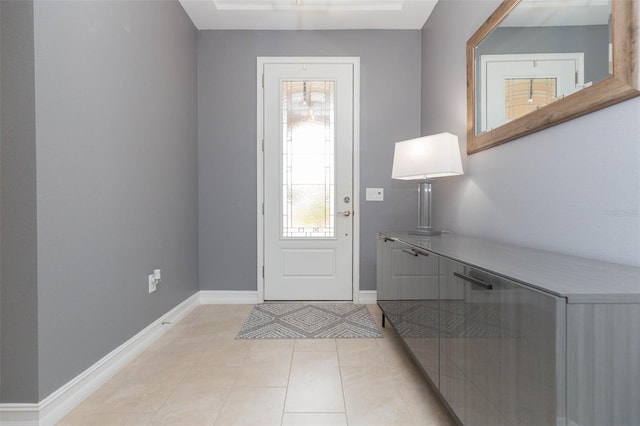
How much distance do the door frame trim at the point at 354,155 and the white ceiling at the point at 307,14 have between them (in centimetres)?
29

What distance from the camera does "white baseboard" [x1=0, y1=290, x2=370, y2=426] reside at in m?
1.25

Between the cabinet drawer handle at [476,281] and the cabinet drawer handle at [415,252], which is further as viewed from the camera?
the cabinet drawer handle at [415,252]

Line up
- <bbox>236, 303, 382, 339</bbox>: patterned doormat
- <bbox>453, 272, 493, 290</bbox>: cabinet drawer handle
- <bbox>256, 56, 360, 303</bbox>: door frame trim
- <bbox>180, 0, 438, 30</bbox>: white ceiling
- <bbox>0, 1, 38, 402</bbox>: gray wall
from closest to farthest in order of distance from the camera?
<bbox>453, 272, 493, 290</bbox>: cabinet drawer handle, <bbox>0, 1, 38, 402</bbox>: gray wall, <bbox>236, 303, 382, 339</bbox>: patterned doormat, <bbox>180, 0, 438, 30</bbox>: white ceiling, <bbox>256, 56, 360, 303</bbox>: door frame trim

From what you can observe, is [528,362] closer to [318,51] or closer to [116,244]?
[116,244]

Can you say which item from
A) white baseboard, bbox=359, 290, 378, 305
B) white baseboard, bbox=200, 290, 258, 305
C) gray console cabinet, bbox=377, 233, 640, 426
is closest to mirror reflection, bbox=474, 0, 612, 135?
gray console cabinet, bbox=377, 233, 640, 426

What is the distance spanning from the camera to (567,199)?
47.4 inches

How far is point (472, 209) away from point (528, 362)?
135 centimetres

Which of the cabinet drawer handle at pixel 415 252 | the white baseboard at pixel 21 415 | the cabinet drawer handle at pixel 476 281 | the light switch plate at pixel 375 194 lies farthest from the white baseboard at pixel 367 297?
the white baseboard at pixel 21 415

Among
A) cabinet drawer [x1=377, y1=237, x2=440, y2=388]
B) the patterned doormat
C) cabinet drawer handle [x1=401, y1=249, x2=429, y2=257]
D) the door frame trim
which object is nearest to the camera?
cabinet drawer [x1=377, y1=237, x2=440, y2=388]

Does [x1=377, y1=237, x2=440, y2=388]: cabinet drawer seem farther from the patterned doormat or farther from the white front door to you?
the white front door

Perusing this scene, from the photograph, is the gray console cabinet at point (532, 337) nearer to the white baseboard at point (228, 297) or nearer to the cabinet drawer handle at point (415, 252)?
the cabinet drawer handle at point (415, 252)

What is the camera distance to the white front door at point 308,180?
2928 mm

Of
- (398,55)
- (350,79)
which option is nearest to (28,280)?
(350,79)

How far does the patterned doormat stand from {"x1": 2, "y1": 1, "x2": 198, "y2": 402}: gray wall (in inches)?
28.7
